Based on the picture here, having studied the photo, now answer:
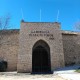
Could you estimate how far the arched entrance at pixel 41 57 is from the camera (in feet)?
61.9

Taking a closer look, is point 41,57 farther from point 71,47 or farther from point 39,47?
point 71,47

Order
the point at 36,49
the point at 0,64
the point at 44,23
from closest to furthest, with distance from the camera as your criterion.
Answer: the point at 0,64 < the point at 44,23 < the point at 36,49

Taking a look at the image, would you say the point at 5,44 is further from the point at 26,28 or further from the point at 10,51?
the point at 26,28

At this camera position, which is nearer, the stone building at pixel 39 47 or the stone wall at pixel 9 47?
the stone building at pixel 39 47

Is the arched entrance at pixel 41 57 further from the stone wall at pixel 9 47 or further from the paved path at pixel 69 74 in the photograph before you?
the paved path at pixel 69 74

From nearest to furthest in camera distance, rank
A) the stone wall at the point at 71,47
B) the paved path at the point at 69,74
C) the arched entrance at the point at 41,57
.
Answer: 1. the paved path at the point at 69,74
2. the arched entrance at the point at 41,57
3. the stone wall at the point at 71,47

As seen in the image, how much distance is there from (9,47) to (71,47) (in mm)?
8137

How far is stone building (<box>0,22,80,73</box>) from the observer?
17.1 meters

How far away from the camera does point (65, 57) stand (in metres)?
19.0

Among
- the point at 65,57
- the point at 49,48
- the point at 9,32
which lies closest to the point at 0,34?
the point at 9,32

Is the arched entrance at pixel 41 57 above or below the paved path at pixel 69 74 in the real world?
above

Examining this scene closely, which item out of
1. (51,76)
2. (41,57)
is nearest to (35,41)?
(41,57)

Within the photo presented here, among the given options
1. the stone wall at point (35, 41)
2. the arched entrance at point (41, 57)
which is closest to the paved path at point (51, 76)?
the stone wall at point (35, 41)

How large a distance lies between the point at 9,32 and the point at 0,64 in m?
4.66
